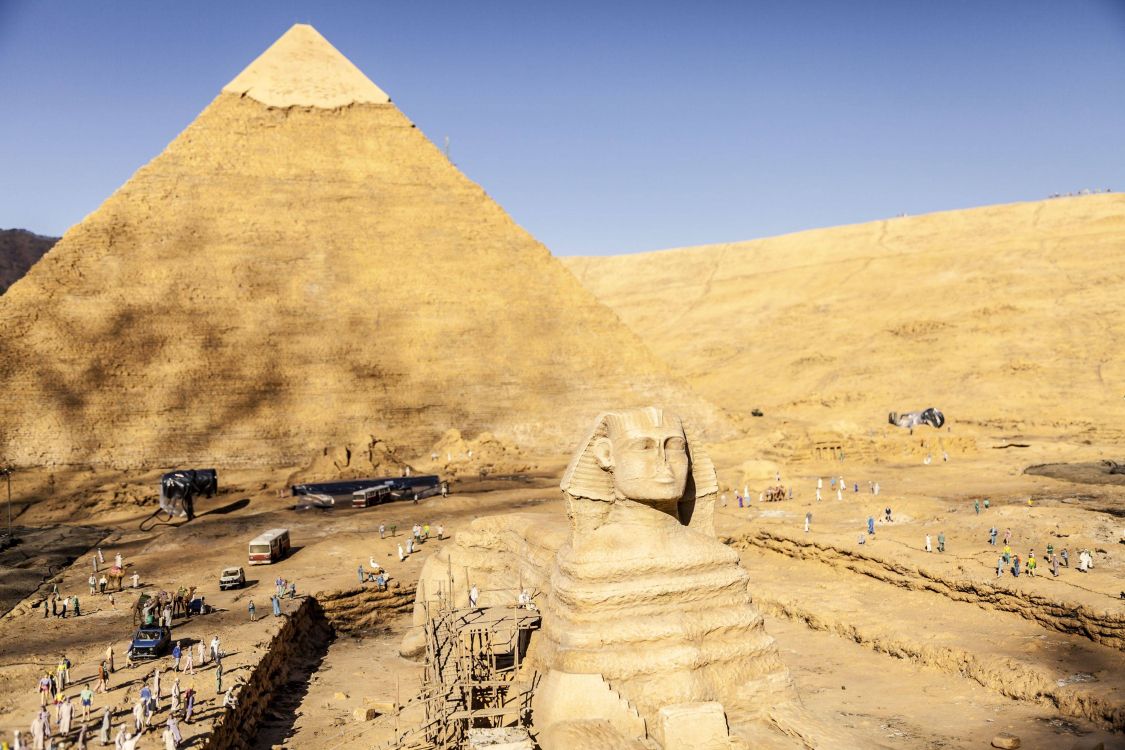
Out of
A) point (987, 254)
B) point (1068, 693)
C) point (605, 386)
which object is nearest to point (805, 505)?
point (1068, 693)

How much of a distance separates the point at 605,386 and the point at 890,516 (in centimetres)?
2120

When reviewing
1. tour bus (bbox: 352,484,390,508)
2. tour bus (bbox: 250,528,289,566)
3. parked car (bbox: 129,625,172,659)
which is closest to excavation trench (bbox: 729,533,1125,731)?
parked car (bbox: 129,625,172,659)

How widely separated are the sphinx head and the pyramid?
2806 centimetres

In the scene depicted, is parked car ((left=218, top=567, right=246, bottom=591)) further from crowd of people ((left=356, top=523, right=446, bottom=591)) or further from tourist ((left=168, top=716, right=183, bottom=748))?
tourist ((left=168, top=716, right=183, bottom=748))

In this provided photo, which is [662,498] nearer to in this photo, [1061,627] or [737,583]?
[737,583]

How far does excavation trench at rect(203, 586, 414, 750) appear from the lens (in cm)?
1005

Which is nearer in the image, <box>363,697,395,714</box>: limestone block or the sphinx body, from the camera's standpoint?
the sphinx body

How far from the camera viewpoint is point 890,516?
19.0 meters

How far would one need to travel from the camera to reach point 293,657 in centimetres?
1318

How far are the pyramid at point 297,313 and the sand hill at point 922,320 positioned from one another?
12.3 meters

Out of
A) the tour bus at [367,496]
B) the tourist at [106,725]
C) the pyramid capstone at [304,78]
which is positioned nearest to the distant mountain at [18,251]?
the pyramid capstone at [304,78]

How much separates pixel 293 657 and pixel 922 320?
4494 centimetres

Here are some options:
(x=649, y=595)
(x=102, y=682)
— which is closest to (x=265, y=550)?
(x=102, y=682)

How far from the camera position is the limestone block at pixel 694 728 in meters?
7.14
